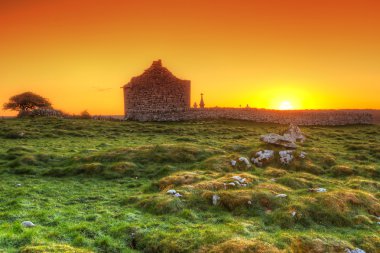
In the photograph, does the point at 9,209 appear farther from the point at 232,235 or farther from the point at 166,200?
the point at 232,235

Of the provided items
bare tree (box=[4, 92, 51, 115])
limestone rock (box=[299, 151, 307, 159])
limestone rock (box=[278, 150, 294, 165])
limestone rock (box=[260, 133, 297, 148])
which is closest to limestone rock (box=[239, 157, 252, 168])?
limestone rock (box=[278, 150, 294, 165])

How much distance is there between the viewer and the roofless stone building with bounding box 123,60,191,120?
194 ft

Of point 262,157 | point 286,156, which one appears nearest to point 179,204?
point 262,157

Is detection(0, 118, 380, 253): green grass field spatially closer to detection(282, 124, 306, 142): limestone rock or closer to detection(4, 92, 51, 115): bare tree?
detection(282, 124, 306, 142): limestone rock

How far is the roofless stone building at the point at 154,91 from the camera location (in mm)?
59281

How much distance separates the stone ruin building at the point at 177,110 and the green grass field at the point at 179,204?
29.7 metres

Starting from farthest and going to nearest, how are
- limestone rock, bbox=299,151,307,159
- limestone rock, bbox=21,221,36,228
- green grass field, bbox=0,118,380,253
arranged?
limestone rock, bbox=299,151,307,159
limestone rock, bbox=21,221,36,228
green grass field, bbox=0,118,380,253

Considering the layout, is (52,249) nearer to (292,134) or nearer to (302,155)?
(302,155)

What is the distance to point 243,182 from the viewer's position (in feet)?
54.6

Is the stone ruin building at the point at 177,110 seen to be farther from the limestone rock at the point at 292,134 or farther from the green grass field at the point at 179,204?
the green grass field at the point at 179,204

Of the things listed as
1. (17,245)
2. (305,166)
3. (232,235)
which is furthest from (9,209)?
(305,166)

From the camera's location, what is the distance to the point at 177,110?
184 feet

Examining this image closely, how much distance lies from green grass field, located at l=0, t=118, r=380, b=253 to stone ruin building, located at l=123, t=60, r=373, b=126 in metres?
29.7

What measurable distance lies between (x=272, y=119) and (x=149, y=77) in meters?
22.4
